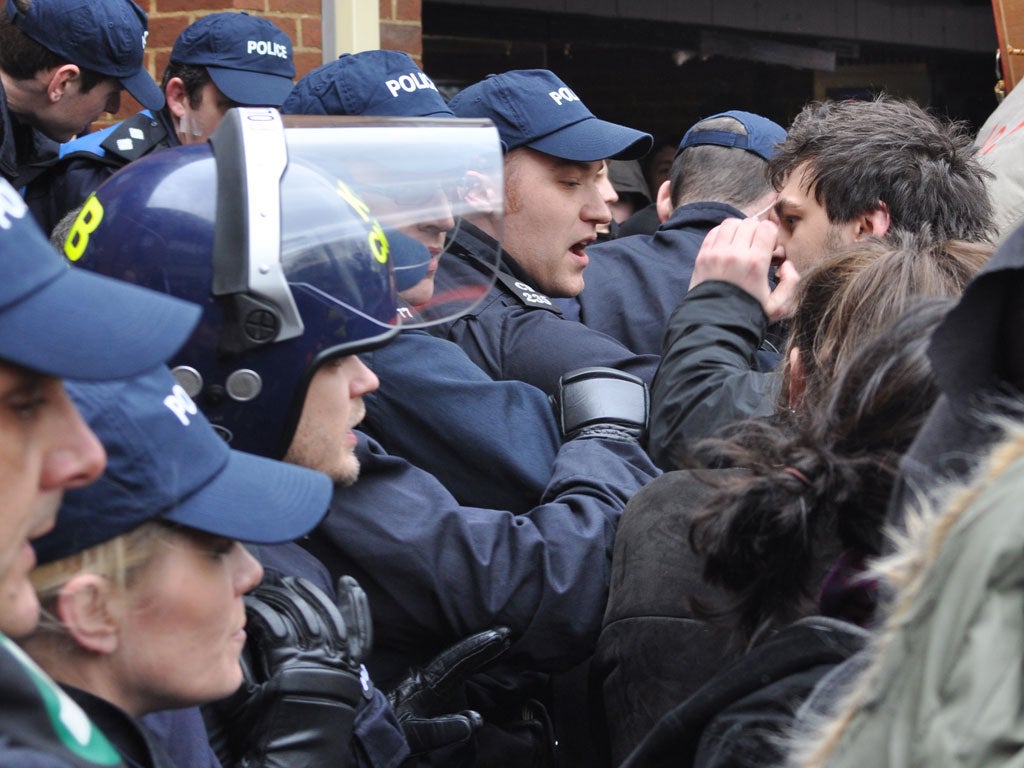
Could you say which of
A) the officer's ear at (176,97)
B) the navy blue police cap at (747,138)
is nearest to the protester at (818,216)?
the navy blue police cap at (747,138)

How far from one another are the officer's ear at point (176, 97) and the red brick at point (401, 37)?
776mm

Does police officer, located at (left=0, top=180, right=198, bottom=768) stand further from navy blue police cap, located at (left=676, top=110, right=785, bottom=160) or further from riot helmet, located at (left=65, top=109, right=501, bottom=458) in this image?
navy blue police cap, located at (left=676, top=110, right=785, bottom=160)

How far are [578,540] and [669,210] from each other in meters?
2.15

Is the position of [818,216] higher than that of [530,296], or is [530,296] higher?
[818,216]

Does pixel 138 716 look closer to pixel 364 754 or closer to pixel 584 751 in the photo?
pixel 364 754

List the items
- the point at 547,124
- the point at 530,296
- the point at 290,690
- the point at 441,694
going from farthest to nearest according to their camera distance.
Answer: the point at 547,124
the point at 530,296
the point at 441,694
the point at 290,690

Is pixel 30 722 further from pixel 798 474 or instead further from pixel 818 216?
pixel 818 216

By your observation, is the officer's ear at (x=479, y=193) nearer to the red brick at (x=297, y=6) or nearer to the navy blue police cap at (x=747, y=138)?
the navy blue police cap at (x=747, y=138)

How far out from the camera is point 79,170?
3908 millimetres

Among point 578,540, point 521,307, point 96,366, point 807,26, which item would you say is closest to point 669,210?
point 521,307

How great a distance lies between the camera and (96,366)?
1.16m

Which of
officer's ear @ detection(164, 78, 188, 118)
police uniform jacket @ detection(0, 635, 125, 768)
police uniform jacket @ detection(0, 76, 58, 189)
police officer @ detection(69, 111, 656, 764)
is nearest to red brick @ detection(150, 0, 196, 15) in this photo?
officer's ear @ detection(164, 78, 188, 118)

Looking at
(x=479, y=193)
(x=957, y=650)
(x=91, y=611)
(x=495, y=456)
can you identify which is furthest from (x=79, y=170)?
(x=957, y=650)

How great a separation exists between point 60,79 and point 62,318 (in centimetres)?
316
